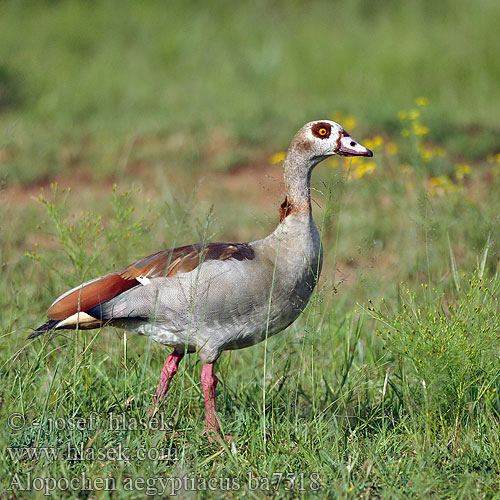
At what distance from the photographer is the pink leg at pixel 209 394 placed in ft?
10.9

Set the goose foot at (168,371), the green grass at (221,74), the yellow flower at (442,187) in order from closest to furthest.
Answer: the goose foot at (168,371) → the yellow flower at (442,187) → the green grass at (221,74)

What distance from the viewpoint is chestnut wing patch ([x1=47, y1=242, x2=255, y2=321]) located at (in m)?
3.38

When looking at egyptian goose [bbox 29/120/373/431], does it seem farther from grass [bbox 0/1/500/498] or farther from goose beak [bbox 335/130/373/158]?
grass [bbox 0/1/500/498]

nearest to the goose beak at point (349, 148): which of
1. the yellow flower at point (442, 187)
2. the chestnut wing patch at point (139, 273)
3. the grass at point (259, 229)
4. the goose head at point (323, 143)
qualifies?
the goose head at point (323, 143)

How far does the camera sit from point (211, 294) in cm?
336

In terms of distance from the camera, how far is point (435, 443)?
3104 millimetres

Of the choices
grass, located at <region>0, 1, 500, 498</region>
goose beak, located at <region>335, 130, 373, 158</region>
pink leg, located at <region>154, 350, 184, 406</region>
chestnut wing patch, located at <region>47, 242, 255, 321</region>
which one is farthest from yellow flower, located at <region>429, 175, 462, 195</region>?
pink leg, located at <region>154, 350, 184, 406</region>

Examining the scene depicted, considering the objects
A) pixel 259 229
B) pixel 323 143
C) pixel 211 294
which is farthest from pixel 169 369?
pixel 259 229

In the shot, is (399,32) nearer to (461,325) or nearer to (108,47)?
(108,47)

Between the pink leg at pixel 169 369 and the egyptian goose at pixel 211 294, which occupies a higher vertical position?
the egyptian goose at pixel 211 294

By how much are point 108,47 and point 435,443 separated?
29.2 ft

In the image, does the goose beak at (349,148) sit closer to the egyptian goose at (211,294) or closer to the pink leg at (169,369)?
the egyptian goose at (211,294)

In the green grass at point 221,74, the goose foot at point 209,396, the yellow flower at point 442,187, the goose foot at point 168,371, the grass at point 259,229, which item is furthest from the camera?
the green grass at point 221,74

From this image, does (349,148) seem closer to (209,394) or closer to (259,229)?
(209,394)
